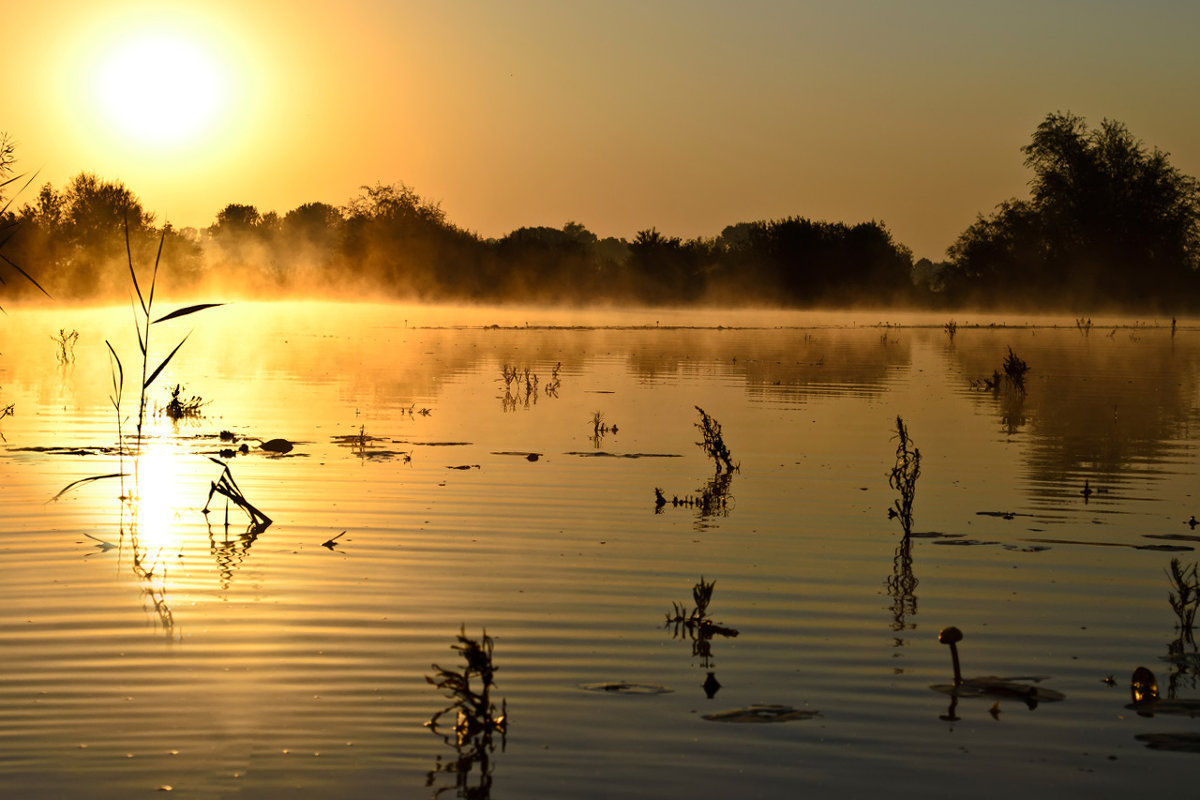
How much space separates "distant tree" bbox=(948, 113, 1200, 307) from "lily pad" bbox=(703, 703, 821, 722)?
104 metres

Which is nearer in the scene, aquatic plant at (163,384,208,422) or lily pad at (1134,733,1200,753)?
lily pad at (1134,733,1200,753)

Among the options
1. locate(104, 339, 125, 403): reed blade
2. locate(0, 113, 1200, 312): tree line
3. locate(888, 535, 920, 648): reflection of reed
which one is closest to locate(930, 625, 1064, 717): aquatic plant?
locate(888, 535, 920, 648): reflection of reed

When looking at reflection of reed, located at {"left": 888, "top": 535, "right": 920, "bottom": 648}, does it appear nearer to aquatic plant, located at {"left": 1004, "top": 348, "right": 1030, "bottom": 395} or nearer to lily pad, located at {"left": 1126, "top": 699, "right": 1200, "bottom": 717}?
lily pad, located at {"left": 1126, "top": 699, "right": 1200, "bottom": 717}

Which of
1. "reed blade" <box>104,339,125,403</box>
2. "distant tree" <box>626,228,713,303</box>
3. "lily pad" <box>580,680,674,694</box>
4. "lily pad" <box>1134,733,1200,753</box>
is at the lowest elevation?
"lily pad" <box>1134,733,1200,753</box>

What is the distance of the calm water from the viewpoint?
6.57 m

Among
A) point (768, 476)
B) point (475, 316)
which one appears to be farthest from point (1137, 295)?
point (768, 476)

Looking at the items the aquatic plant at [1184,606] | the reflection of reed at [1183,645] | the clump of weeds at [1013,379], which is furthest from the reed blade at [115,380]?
the clump of weeds at [1013,379]

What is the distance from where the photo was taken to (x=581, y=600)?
983 cm

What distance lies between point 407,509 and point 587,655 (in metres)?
5.57

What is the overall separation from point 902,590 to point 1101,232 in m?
104

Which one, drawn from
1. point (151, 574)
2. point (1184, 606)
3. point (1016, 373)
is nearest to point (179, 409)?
point (151, 574)

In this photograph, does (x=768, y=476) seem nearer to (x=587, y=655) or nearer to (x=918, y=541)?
(x=918, y=541)

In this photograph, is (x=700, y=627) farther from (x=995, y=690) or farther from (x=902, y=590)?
(x=902, y=590)

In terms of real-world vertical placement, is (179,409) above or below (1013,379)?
below
